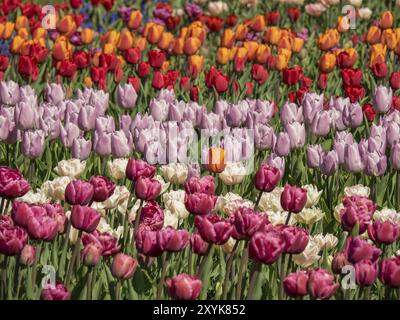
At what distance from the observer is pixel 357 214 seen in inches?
166

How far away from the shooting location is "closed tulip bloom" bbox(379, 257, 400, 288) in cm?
362

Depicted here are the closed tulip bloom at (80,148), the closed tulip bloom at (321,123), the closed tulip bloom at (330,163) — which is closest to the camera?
the closed tulip bloom at (330,163)

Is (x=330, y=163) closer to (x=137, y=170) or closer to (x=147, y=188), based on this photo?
(x=137, y=170)

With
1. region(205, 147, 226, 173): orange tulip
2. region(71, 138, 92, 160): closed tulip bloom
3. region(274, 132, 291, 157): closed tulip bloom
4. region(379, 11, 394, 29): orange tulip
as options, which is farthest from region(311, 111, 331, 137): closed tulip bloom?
region(379, 11, 394, 29): orange tulip

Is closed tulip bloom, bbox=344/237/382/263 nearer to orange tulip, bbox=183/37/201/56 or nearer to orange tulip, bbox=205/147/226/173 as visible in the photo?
orange tulip, bbox=205/147/226/173

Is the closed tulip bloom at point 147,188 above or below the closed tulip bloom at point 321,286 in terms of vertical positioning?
above

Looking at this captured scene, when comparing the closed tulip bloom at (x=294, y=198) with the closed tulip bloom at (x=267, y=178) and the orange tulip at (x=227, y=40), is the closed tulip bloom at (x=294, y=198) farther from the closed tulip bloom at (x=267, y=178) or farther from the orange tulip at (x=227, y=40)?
the orange tulip at (x=227, y=40)

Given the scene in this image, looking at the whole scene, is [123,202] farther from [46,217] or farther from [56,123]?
[56,123]

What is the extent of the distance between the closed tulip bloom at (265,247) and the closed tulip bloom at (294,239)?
0.44 feet

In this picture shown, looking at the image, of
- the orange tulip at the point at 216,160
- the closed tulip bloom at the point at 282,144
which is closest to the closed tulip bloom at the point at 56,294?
the orange tulip at the point at 216,160

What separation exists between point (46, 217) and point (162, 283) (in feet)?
1.62

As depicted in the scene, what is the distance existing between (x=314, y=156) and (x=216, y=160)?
25.3 inches

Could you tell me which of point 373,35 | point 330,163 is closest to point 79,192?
point 330,163

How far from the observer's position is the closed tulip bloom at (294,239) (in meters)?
3.77
